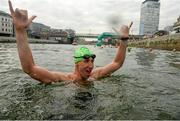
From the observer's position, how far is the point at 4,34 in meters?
111

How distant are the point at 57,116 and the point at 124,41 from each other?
9.60 feet

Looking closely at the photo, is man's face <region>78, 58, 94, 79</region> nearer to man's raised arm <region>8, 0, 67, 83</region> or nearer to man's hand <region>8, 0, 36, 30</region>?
man's raised arm <region>8, 0, 67, 83</region>

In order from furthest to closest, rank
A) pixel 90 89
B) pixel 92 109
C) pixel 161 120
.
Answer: pixel 90 89 < pixel 92 109 < pixel 161 120

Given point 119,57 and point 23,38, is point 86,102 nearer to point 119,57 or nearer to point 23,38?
point 23,38

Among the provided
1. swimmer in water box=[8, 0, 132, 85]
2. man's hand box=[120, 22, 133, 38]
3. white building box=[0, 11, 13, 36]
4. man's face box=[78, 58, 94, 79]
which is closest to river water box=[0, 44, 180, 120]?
swimmer in water box=[8, 0, 132, 85]

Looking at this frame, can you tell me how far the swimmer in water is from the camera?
4211mm

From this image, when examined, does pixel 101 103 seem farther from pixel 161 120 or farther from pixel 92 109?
pixel 161 120

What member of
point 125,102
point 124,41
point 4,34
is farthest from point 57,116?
point 4,34

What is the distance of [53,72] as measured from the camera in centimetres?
591

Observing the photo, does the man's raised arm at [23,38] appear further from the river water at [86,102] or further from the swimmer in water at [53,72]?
the river water at [86,102]

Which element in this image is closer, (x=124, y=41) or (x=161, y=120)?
(x=161, y=120)

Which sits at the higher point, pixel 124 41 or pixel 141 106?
pixel 124 41

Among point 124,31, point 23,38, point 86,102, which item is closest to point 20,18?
point 23,38

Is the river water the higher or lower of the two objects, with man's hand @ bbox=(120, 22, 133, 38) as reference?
lower
